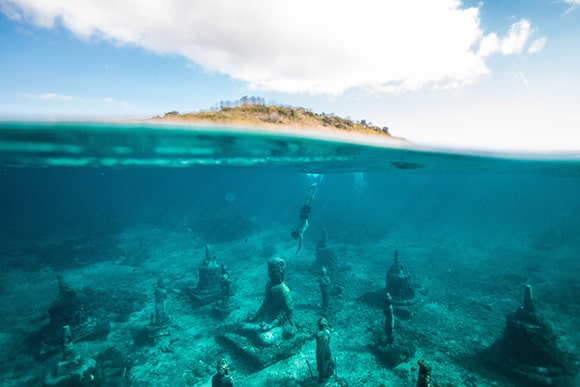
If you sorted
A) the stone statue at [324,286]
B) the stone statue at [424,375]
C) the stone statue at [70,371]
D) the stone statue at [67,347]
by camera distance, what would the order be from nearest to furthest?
the stone statue at [424,375], the stone statue at [70,371], the stone statue at [67,347], the stone statue at [324,286]

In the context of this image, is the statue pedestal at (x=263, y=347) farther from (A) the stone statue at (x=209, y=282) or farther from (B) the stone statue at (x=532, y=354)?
(B) the stone statue at (x=532, y=354)

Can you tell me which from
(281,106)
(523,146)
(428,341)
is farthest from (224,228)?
(523,146)

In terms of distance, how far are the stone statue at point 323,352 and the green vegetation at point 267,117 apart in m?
7.65

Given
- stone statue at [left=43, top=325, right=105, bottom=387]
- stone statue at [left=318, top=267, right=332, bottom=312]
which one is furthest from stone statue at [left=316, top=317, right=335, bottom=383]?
stone statue at [left=43, top=325, right=105, bottom=387]

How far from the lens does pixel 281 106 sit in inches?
466

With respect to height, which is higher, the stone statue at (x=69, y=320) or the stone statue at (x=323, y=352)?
the stone statue at (x=323, y=352)

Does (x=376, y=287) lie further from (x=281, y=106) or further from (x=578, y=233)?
(x=578, y=233)

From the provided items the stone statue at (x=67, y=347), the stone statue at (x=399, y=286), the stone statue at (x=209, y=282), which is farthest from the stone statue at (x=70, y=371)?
the stone statue at (x=399, y=286)

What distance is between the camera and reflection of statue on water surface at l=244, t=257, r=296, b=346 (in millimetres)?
9695

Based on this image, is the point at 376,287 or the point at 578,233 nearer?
the point at 376,287

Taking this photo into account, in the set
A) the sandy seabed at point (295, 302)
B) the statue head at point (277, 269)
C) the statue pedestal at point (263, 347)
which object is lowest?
the sandy seabed at point (295, 302)

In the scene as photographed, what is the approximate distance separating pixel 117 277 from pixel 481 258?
1122 inches

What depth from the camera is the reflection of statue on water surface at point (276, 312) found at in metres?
9.70

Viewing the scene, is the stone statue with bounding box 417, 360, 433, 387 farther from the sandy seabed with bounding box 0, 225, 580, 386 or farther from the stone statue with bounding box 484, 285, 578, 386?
the stone statue with bounding box 484, 285, 578, 386
